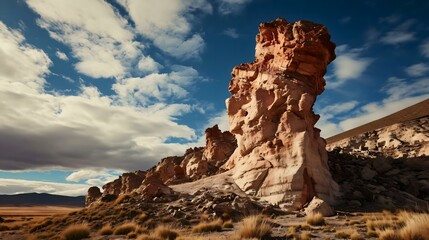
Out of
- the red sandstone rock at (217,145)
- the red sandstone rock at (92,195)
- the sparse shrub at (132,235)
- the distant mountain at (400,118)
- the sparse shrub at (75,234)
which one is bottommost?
the sparse shrub at (132,235)

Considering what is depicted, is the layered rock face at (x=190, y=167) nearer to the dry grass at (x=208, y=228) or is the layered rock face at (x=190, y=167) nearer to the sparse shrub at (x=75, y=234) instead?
the sparse shrub at (x=75, y=234)

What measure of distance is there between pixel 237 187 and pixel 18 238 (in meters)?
16.7

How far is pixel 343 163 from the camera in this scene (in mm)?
35219

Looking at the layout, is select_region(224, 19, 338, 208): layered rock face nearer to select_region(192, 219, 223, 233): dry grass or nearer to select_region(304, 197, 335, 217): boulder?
select_region(304, 197, 335, 217): boulder

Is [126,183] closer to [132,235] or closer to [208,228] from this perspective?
[132,235]

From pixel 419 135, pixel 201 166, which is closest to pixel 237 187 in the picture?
pixel 201 166

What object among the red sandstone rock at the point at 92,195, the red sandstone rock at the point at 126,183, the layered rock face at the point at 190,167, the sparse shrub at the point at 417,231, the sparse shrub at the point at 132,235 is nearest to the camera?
the sparse shrub at the point at 417,231

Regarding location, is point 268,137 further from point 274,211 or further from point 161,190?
point 161,190

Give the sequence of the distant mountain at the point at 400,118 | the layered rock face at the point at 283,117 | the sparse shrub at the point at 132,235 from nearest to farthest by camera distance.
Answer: the sparse shrub at the point at 132,235, the layered rock face at the point at 283,117, the distant mountain at the point at 400,118

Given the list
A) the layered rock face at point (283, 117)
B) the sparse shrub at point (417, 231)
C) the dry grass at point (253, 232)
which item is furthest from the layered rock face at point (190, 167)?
the sparse shrub at point (417, 231)

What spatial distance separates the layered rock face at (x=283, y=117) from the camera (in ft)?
82.9

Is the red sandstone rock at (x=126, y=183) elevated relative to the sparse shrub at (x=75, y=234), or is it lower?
elevated

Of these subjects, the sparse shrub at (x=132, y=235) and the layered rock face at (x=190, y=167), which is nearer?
the sparse shrub at (x=132, y=235)

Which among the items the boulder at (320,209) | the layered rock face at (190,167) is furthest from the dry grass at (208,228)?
the layered rock face at (190,167)
